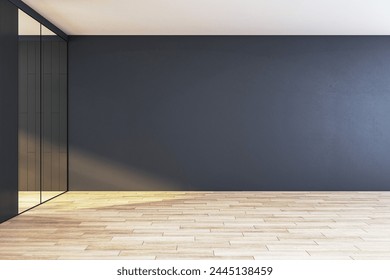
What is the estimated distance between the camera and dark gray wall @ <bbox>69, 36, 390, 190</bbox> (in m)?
7.26

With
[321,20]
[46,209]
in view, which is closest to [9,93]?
[46,209]

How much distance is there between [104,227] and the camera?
15.4ft

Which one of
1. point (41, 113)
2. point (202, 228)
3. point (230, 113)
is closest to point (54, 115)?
point (41, 113)

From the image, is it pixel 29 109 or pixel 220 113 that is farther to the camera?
pixel 220 113

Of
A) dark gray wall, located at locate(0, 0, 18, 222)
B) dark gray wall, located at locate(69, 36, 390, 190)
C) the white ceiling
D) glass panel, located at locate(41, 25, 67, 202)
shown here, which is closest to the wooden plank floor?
dark gray wall, located at locate(0, 0, 18, 222)

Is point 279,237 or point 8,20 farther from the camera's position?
point 8,20

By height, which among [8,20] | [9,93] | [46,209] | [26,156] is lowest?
[46,209]

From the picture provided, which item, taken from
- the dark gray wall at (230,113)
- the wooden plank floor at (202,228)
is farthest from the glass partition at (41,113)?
the wooden plank floor at (202,228)

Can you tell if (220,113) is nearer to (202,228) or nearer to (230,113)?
(230,113)

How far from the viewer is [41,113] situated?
6.55 meters

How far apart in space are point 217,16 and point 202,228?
273 centimetres

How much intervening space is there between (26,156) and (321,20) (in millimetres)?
4180

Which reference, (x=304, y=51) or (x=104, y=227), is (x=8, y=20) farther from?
(x=304, y=51)

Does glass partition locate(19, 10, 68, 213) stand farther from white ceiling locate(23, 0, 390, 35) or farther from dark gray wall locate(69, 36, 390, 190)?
white ceiling locate(23, 0, 390, 35)
